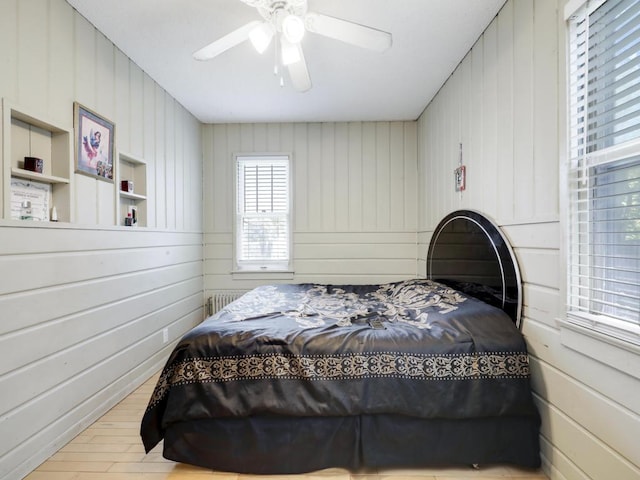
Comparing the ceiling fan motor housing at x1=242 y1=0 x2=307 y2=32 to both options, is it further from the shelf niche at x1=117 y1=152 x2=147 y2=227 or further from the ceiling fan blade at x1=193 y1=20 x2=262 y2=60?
the shelf niche at x1=117 y1=152 x2=147 y2=227

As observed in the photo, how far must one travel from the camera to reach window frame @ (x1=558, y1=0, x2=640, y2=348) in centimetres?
110

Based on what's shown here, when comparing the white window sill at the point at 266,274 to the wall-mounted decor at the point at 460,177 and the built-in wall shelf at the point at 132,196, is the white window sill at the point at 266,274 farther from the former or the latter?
the wall-mounted decor at the point at 460,177

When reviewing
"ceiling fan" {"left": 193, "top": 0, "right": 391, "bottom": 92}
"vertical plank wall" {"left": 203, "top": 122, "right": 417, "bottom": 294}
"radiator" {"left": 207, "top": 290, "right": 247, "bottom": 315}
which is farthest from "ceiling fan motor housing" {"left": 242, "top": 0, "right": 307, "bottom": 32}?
"radiator" {"left": 207, "top": 290, "right": 247, "bottom": 315}

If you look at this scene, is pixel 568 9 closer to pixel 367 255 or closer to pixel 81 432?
pixel 367 255

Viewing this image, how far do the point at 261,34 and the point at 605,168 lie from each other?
171 cm

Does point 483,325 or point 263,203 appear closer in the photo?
point 483,325

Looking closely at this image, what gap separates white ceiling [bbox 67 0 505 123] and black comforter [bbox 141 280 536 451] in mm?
1904

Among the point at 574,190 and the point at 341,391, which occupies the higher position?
the point at 574,190

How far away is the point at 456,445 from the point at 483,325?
617 mm

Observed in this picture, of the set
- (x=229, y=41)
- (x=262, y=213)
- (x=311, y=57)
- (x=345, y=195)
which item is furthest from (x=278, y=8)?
(x=262, y=213)

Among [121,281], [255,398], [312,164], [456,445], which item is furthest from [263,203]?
[456,445]

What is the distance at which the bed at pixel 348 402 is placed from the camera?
151cm

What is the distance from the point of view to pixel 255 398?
1.53 metres

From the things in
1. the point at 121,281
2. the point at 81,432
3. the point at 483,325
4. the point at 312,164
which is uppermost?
the point at 312,164
